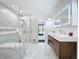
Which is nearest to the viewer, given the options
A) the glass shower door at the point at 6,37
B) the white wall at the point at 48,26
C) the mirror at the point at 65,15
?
the glass shower door at the point at 6,37

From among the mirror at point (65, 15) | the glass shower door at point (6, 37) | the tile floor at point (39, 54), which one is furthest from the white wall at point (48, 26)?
the glass shower door at point (6, 37)

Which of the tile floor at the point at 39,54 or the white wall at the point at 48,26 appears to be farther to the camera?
the white wall at the point at 48,26

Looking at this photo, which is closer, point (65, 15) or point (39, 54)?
point (39, 54)

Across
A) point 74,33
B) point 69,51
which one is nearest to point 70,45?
point 69,51

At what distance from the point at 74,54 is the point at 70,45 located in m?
0.28

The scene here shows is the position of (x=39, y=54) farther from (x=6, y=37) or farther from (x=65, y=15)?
(x=65, y=15)

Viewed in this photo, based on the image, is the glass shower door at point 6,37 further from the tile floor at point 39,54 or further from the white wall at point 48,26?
the white wall at point 48,26

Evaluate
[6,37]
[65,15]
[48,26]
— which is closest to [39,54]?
[6,37]

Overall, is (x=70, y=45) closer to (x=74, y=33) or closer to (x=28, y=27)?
(x=74, y=33)

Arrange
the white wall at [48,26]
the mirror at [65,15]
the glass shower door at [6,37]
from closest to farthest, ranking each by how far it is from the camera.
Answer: the glass shower door at [6,37] → the mirror at [65,15] → the white wall at [48,26]

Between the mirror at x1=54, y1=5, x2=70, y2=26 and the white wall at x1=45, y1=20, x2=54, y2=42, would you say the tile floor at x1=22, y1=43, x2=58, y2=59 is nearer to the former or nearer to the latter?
the mirror at x1=54, y1=5, x2=70, y2=26

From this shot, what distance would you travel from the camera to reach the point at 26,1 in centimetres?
509

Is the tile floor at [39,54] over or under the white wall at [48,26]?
under

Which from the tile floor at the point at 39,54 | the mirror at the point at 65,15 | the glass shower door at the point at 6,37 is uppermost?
the mirror at the point at 65,15
